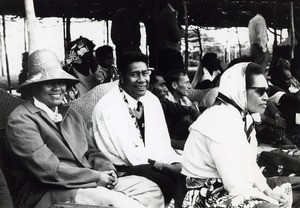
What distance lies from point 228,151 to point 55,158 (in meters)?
1.06

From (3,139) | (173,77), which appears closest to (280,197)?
(3,139)

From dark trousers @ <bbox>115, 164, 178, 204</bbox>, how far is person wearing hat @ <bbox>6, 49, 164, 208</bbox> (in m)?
0.13

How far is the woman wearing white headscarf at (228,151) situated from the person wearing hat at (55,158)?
0.46 m

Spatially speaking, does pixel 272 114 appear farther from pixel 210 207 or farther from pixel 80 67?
pixel 210 207

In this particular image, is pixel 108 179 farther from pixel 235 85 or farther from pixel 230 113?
pixel 235 85

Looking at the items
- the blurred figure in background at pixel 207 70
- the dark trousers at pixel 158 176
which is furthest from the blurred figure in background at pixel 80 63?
the blurred figure in background at pixel 207 70

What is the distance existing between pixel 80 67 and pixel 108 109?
1626 mm

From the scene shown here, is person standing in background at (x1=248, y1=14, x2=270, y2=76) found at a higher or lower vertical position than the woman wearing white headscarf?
higher

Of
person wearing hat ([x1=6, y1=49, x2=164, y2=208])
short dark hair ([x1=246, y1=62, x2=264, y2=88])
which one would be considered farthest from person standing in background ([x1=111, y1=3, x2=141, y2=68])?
short dark hair ([x1=246, y1=62, x2=264, y2=88])

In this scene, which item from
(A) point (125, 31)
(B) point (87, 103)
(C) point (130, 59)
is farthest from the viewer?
(A) point (125, 31)

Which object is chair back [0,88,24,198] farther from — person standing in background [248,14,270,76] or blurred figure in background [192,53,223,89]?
person standing in background [248,14,270,76]

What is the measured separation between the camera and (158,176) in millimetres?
3410

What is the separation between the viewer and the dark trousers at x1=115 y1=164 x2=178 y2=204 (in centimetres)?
339

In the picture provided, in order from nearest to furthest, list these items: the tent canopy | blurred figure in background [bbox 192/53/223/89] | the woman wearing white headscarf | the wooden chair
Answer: the woman wearing white headscarf < the wooden chair < blurred figure in background [bbox 192/53/223/89] < the tent canopy
